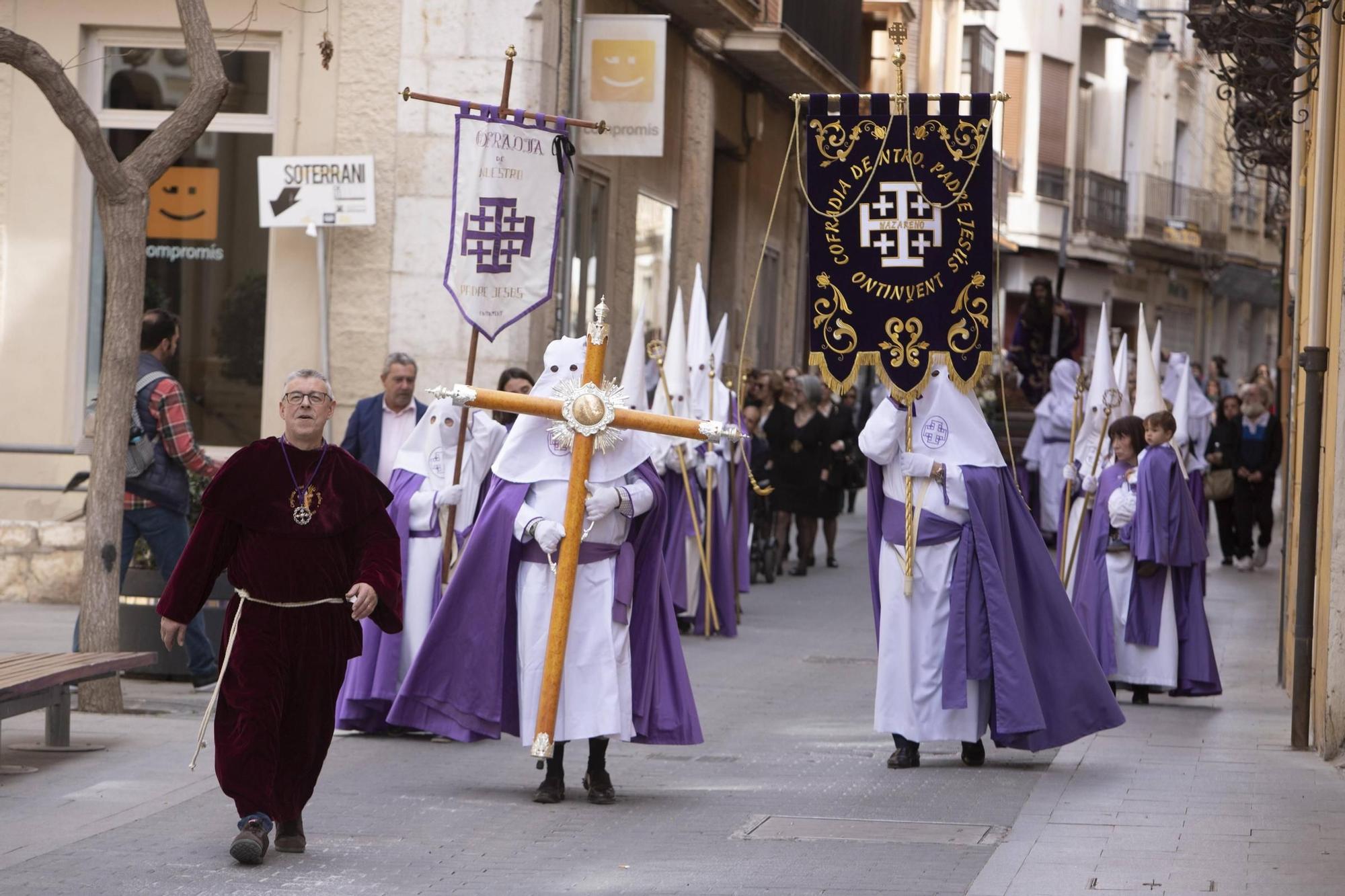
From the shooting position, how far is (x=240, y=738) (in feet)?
24.4

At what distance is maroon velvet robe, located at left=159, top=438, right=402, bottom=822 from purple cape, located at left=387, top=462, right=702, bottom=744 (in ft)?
4.30

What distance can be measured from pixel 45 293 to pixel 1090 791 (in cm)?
1056

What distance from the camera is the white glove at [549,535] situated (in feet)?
28.9

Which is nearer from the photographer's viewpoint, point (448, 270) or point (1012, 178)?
point (448, 270)

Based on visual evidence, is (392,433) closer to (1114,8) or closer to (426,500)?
(426,500)

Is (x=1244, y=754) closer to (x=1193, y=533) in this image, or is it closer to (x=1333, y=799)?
(x=1333, y=799)

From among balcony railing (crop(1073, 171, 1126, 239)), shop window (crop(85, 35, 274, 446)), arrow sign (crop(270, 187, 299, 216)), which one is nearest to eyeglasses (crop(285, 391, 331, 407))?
arrow sign (crop(270, 187, 299, 216))

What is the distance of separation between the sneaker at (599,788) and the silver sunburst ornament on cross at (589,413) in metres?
1.35

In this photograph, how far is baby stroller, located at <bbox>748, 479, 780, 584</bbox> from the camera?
20.4m

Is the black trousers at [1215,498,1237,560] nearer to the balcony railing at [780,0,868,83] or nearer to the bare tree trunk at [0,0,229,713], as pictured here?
the balcony railing at [780,0,868,83]

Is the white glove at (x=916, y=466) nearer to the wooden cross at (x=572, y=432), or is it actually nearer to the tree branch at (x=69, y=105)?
the wooden cross at (x=572, y=432)

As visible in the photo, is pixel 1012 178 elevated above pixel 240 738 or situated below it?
above

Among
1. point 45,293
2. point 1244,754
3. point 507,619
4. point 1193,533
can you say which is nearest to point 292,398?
point 507,619

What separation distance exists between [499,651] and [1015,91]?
120 ft
